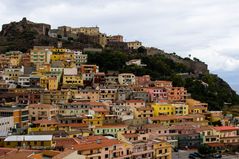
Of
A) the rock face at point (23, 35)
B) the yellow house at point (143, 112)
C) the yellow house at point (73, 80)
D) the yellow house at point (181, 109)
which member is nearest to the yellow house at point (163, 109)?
the yellow house at point (181, 109)

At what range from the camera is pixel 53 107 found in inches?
1554

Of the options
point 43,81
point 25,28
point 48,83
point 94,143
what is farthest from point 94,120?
point 25,28

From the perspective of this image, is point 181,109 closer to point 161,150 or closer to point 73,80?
point 161,150

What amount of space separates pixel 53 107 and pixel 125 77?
14.5m

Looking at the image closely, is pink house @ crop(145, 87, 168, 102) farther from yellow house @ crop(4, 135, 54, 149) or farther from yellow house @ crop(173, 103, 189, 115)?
yellow house @ crop(4, 135, 54, 149)

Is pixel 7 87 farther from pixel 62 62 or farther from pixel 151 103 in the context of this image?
pixel 151 103

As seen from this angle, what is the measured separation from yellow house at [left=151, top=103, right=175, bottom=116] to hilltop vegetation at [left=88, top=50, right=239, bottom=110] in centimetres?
898

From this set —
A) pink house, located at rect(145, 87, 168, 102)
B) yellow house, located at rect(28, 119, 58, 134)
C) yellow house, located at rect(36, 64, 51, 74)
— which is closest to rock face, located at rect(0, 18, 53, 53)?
yellow house, located at rect(36, 64, 51, 74)

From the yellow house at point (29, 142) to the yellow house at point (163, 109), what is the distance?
53.9 ft

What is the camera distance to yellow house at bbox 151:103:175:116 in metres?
42.4

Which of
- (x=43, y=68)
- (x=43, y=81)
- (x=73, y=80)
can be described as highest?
(x=43, y=68)

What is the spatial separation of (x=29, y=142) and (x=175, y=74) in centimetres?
3244

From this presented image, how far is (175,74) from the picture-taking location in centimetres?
5712

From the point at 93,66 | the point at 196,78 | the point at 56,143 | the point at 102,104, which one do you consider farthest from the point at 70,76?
the point at 56,143
